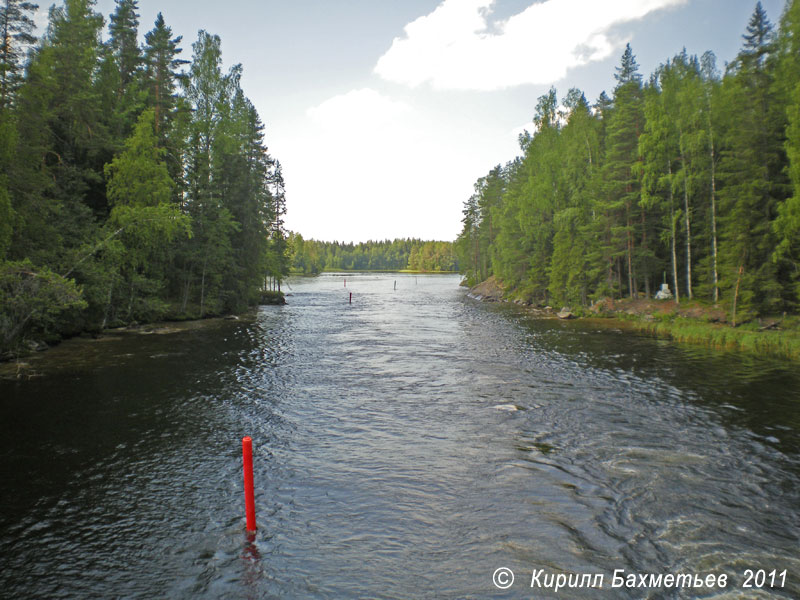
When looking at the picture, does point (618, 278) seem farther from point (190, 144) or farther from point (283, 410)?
point (190, 144)

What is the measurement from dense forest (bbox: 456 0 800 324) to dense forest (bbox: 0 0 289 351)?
120ft

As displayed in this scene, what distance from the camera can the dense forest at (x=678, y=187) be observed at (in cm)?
3034

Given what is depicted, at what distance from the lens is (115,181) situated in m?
35.8

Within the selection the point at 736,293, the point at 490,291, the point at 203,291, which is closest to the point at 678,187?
the point at 736,293

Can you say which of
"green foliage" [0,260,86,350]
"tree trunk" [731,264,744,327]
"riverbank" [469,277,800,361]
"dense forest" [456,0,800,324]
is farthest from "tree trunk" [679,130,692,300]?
"green foliage" [0,260,86,350]

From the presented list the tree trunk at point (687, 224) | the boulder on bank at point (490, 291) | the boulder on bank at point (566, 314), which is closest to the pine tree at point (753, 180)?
the tree trunk at point (687, 224)

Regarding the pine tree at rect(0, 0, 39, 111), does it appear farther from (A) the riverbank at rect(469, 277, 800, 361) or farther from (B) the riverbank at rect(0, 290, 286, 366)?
(A) the riverbank at rect(469, 277, 800, 361)

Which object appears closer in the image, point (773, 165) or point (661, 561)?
point (661, 561)

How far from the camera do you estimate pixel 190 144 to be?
47.8 meters

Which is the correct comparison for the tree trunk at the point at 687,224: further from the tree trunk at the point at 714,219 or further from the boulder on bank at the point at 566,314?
the boulder on bank at the point at 566,314

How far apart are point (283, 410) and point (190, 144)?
4041 centimetres

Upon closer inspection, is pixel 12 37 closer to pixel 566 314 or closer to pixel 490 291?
pixel 566 314

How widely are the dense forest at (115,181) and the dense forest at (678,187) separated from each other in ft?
120

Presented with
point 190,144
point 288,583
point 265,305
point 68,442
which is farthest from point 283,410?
point 265,305
